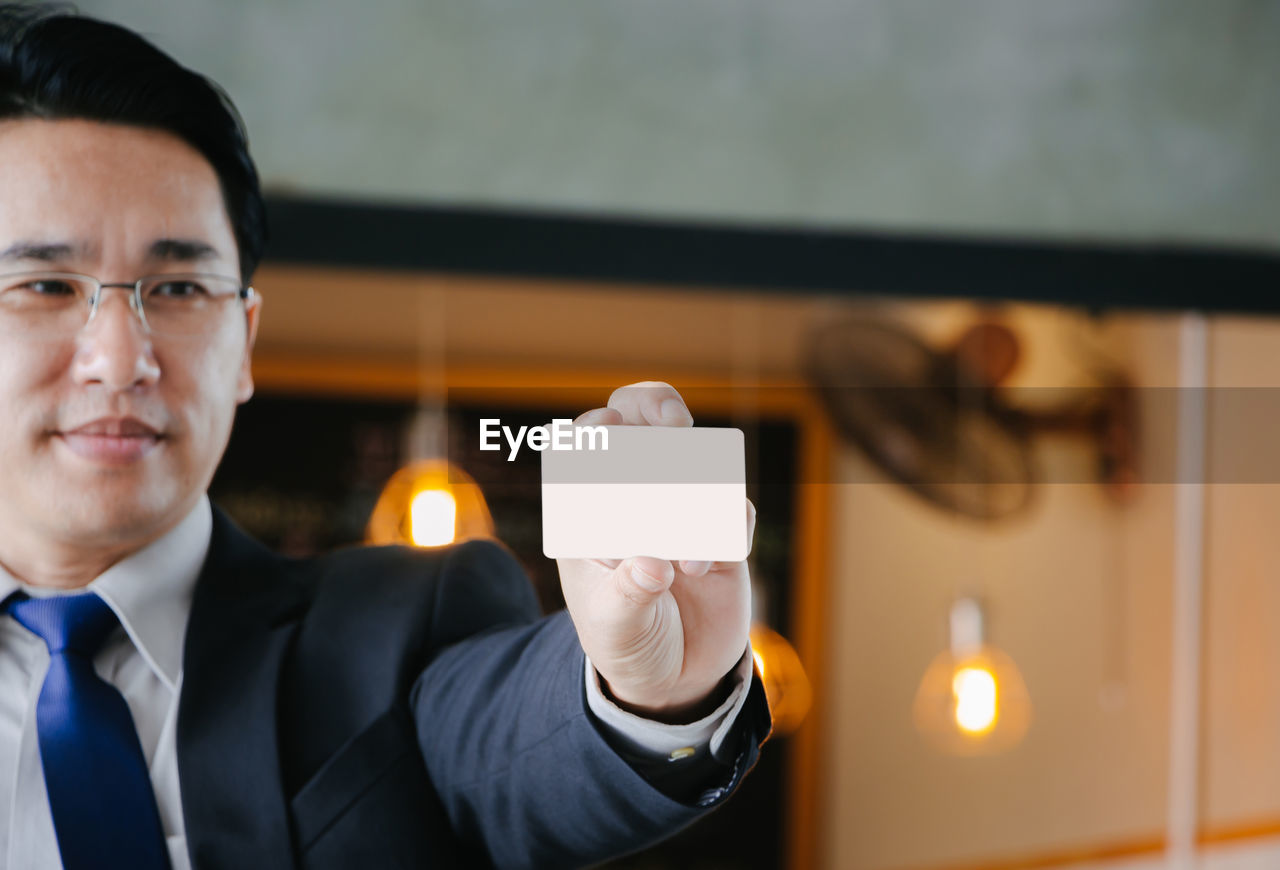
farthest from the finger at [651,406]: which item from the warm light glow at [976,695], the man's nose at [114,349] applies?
the warm light glow at [976,695]

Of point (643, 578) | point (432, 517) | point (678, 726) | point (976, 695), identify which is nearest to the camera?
point (643, 578)

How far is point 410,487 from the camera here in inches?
87.0

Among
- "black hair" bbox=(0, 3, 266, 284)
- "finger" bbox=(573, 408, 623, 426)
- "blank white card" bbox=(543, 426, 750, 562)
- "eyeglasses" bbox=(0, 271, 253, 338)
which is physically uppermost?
"black hair" bbox=(0, 3, 266, 284)

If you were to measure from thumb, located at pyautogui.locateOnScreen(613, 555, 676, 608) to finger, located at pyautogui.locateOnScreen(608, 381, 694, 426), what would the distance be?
7cm

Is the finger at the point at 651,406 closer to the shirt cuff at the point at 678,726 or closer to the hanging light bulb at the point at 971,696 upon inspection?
the shirt cuff at the point at 678,726

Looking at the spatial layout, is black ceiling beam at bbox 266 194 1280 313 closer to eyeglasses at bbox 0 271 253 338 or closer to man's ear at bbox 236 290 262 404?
man's ear at bbox 236 290 262 404

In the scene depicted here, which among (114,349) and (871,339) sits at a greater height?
(871,339)

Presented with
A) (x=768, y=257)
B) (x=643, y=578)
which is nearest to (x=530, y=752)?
(x=643, y=578)

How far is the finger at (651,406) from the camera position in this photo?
0.57 meters

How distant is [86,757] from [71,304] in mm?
311

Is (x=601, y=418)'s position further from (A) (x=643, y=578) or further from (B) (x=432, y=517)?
(B) (x=432, y=517)

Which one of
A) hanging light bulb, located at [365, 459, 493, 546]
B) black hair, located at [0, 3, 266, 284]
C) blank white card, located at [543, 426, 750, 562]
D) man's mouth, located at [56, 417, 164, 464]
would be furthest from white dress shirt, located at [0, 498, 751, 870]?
hanging light bulb, located at [365, 459, 493, 546]

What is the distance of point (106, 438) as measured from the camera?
0.73 metres

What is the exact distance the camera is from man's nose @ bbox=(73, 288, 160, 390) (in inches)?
28.5
